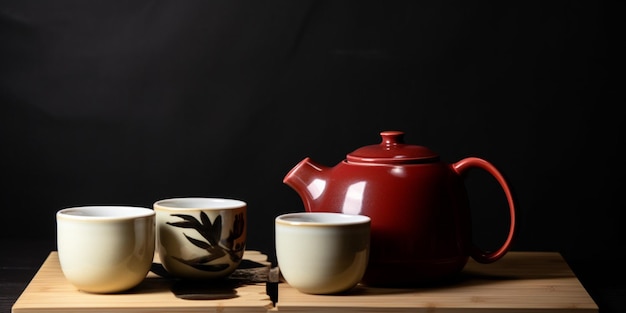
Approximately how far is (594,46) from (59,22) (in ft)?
2.68

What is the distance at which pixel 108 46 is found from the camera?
139 centimetres

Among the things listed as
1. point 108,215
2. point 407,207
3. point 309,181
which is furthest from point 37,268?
point 407,207

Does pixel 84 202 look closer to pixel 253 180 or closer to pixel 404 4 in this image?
pixel 253 180

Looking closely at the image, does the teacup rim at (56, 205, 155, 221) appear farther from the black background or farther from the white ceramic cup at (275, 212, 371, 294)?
the black background

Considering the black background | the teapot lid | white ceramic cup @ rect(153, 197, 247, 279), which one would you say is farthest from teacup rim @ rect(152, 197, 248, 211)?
the black background

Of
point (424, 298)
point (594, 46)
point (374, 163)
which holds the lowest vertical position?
A: point (424, 298)

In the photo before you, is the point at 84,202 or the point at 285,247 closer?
the point at 285,247

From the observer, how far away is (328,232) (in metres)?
0.81

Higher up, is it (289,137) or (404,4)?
(404,4)

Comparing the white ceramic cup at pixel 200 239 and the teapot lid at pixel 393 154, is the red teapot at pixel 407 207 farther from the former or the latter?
the white ceramic cup at pixel 200 239

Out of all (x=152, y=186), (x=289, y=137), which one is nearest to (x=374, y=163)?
(x=289, y=137)

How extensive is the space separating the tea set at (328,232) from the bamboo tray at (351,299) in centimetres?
2

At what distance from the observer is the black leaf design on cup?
0.86m

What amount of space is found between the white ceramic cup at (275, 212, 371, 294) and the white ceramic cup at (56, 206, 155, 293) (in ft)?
0.43
